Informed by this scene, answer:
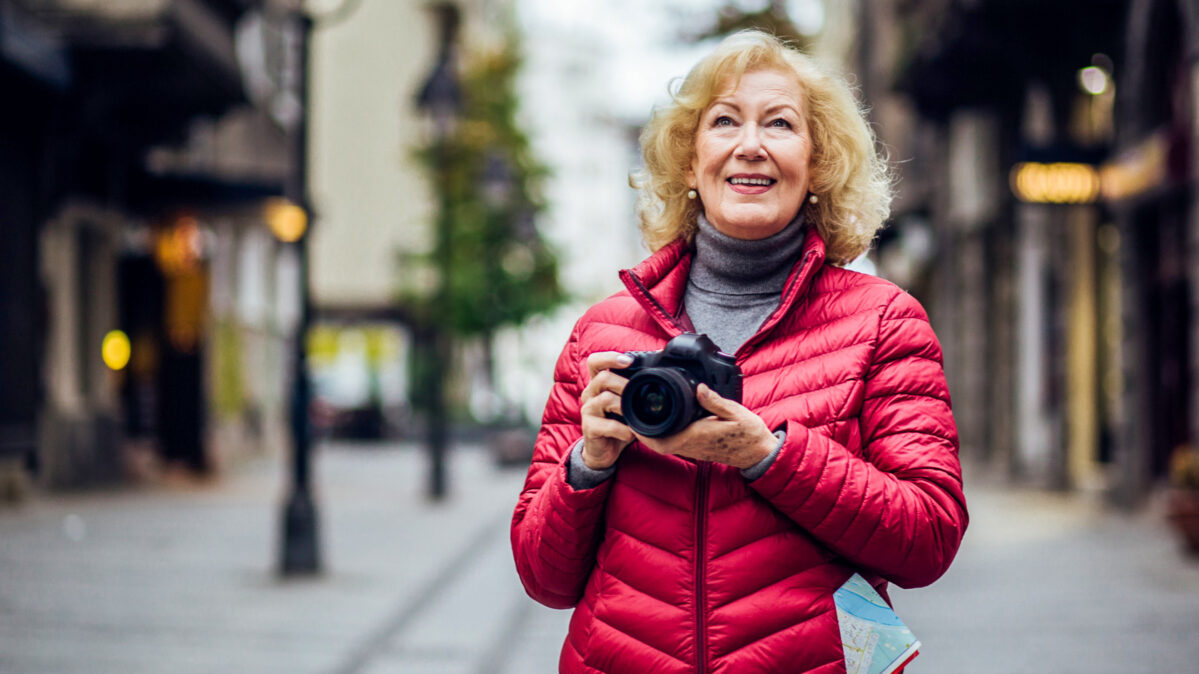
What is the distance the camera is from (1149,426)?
1411cm

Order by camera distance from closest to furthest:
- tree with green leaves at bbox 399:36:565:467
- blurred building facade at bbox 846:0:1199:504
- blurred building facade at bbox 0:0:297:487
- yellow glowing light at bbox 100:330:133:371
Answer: blurred building facade at bbox 846:0:1199:504 < blurred building facade at bbox 0:0:297:487 < yellow glowing light at bbox 100:330:133:371 < tree with green leaves at bbox 399:36:565:467

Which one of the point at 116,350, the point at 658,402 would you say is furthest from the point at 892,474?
the point at 116,350

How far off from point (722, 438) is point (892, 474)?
12.5 inches

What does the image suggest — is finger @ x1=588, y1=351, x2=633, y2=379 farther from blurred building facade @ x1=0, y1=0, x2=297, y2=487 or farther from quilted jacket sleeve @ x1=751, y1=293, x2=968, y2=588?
blurred building facade @ x1=0, y1=0, x2=297, y2=487

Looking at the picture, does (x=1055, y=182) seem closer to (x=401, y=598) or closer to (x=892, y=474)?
(x=401, y=598)

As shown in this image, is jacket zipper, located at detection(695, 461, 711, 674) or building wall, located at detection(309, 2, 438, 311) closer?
jacket zipper, located at detection(695, 461, 711, 674)

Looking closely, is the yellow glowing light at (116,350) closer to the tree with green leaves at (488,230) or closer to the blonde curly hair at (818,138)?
the tree with green leaves at (488,230)

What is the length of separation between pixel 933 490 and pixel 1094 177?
546 inches

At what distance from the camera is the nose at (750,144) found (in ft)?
7.27

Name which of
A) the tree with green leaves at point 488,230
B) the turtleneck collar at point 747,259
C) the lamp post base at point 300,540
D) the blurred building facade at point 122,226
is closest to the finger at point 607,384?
the turtleneck collar at point 747,259

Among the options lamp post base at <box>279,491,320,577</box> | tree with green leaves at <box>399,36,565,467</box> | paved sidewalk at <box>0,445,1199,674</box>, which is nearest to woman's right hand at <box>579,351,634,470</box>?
paved sidewalk at <box>0,445,1199,674</box>

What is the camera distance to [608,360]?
1977 mm

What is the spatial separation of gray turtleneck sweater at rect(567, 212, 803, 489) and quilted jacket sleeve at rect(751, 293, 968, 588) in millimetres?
214

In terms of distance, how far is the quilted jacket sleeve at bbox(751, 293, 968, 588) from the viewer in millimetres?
1995
